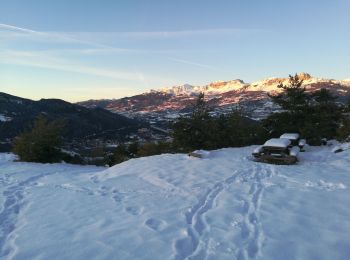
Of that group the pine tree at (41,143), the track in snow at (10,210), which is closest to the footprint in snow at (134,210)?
the track in snow at (10,210)

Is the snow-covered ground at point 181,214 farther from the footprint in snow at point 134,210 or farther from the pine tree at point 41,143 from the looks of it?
the pine tree at point 41,143

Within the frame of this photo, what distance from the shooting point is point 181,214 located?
10992 mm

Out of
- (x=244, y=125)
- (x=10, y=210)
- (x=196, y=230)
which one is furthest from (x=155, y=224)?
(x=244, y=125)

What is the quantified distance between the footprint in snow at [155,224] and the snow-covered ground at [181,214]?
0.03 m

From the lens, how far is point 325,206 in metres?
11.4

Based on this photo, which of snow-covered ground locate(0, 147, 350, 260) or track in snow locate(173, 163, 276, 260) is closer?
track in snow locate(173, 163, 276, 260)

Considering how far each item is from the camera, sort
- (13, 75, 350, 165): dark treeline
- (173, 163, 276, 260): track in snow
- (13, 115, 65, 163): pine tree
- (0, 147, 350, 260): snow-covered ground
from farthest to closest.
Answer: (13, 75, 350, 165): dark treeline
(13, 115, 65, 163): pine tree
(0, 147, 350, 260): snow-covered ground
(173, 163, 276, 260): track in snow

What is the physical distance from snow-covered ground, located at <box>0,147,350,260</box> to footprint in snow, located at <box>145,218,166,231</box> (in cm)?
3

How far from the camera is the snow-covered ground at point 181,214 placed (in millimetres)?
8227

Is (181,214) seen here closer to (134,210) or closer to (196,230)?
(196,230)

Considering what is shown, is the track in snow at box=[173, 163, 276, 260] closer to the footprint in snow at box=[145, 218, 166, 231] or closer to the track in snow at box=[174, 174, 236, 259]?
the track in snow at box=[174, 174, 236, 259]

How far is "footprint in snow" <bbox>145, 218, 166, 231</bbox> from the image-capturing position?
9742 mm

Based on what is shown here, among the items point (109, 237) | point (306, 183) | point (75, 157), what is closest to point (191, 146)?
point (75, 157)

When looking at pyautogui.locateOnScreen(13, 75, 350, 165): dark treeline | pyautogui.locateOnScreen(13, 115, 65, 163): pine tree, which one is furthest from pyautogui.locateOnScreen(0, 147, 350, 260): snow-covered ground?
pyautogui.locateOnScreen(13, 75, 350, 165): dark treeline
